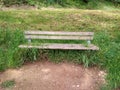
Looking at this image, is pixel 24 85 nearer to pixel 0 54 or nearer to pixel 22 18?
pixel 0 54

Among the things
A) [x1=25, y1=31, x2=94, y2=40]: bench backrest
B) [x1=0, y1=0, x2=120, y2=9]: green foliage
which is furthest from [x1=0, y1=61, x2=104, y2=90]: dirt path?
[x1=0, y1=0, x2=120, y2=9]: green foliage

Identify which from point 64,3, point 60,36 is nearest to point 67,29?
point 60,36

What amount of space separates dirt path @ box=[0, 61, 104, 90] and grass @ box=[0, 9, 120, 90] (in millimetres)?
160

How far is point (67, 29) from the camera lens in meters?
7.43

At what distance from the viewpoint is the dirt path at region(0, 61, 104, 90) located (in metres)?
5.05

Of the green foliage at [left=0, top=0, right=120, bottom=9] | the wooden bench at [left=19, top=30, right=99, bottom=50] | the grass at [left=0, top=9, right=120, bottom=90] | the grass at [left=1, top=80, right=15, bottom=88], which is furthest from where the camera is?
the green foliage at [left=0, top=0, right=120, bottom=9]

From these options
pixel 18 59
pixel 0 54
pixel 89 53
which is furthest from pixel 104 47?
pixel 0 54

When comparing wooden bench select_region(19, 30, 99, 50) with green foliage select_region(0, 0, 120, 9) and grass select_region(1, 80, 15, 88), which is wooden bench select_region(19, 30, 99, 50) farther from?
green foliage select_region(0, 0, 120, 9)

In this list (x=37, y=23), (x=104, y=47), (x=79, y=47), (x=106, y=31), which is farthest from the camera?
(x=37, y=23)

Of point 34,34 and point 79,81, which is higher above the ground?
point 34,34

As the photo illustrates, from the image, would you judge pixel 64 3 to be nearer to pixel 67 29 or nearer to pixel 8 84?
pixel 67 29

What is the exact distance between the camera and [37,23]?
25.8 ft

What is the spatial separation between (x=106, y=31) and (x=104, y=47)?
134 centimetres

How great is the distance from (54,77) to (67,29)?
2.38m
